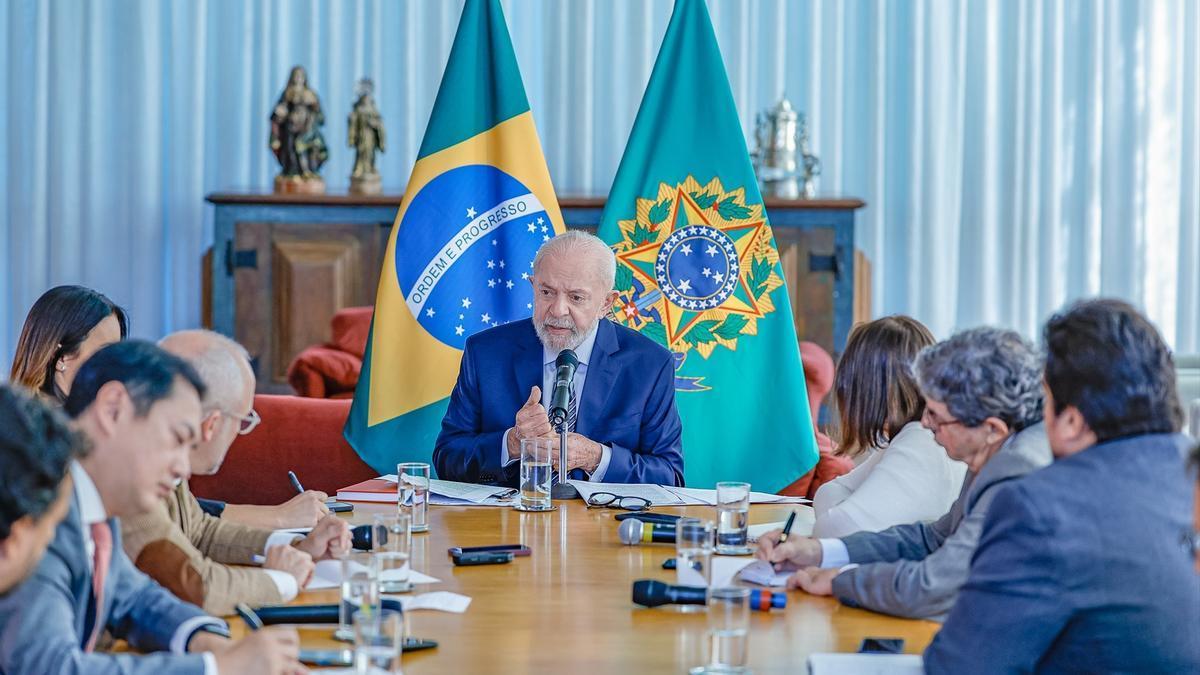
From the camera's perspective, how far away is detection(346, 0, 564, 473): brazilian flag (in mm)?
4566

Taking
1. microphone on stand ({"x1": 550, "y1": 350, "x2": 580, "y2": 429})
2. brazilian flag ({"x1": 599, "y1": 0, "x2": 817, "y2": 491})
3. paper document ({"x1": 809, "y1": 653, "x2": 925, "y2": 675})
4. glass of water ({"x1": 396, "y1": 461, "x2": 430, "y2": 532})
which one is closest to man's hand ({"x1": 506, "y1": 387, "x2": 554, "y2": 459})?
microphone on stand ({"x1": 550, "y1": 350, "x2": 580, "y2": 429})

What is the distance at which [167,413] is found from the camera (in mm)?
1898

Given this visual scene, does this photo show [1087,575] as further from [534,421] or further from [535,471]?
[534,421]

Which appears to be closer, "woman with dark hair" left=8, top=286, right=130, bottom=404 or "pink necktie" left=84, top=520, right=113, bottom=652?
"pink necktie" left=84, top=520, right=113, bottom=652

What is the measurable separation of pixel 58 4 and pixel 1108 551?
6874 mm

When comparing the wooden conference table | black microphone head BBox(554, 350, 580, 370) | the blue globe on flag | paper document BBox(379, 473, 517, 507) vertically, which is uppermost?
the blue globe on flag

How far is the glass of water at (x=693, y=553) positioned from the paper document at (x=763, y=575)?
17cm

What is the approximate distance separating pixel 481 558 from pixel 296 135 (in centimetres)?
456

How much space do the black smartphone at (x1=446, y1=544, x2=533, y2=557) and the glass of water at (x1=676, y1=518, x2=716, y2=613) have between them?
0.42 meters

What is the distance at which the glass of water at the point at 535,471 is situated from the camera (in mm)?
3080

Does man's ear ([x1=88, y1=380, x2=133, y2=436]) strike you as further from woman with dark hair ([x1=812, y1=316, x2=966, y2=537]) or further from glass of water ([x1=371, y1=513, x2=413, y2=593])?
woman with dark hair ([x1=812, y1=316, x2=966, y2=537])

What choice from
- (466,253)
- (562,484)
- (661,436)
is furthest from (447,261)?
(562,484)

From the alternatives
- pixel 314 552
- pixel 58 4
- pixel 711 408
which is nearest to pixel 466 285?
pixel 711 408

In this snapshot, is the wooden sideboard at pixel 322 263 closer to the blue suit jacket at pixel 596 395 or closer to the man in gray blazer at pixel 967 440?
the blue suit jacket at pixel 596 395
